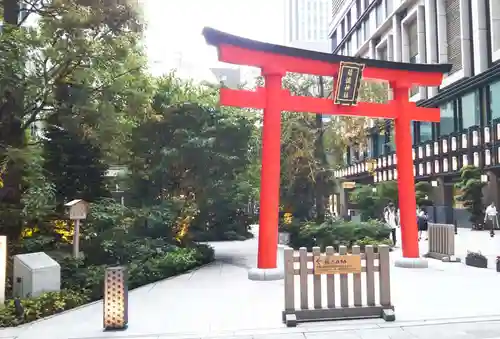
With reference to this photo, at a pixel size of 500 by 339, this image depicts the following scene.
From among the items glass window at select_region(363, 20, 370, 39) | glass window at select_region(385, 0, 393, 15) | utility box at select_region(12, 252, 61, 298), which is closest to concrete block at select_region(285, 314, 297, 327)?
utility box at select_region(12, 252, 61, 298)

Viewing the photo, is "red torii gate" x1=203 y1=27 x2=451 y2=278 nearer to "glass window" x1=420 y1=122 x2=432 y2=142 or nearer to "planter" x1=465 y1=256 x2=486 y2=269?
"planter" x1=465 y1=256 x2=486 y2=269

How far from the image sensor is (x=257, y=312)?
7996mm

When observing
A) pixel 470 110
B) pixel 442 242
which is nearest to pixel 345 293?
pixel 442 242

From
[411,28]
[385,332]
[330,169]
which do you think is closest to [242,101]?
[385,332]

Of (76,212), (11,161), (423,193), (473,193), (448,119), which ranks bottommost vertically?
(76,212)

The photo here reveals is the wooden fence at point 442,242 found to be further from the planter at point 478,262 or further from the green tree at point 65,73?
the green tree at point 65,73

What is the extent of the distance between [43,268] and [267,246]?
211 inches

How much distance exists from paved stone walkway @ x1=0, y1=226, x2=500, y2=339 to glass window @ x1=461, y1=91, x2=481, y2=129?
19.8 m

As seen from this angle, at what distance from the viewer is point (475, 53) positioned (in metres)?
27.9

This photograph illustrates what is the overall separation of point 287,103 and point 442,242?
721 cm

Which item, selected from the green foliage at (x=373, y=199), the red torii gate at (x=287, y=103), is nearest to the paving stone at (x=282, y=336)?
the red torii gate at (x=287, y=103)

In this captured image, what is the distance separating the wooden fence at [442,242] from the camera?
14.1m

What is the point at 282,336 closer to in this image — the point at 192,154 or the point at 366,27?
the point at 192,154

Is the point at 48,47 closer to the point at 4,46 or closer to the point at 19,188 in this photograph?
the point at 4,46
